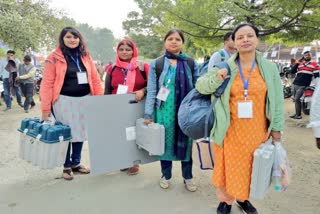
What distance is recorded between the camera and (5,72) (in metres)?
8.20

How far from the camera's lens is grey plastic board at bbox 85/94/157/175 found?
2799 millimetres

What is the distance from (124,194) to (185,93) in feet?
4.12

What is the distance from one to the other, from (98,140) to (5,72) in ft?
22.1

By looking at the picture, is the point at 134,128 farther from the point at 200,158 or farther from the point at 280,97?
the point at 280,97

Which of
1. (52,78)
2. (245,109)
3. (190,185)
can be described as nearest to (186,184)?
(190,185)

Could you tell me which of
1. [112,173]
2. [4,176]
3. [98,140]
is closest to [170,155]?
[98,140]

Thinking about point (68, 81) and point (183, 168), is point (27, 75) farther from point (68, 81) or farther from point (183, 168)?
point (183, 168)

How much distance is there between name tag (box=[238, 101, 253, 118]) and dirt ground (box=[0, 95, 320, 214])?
1.07 m

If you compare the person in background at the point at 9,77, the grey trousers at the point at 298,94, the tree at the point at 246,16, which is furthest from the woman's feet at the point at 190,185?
the person in background at the point at 9,77

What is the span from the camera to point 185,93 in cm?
285

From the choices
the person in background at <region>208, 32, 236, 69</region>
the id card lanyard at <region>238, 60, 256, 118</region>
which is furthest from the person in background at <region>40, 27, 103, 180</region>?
the id card lanyard at <region>238, 60, 256, 118</region>

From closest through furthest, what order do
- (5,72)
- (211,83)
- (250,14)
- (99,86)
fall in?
(211,83) → (99,86) → (250,14) → (5,72)

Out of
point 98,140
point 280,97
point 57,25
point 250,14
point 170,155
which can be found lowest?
point 170,155

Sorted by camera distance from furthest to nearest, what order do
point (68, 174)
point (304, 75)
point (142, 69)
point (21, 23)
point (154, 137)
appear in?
1. point (21, 23)
2. point (304, 75)
3. point (68, 174)
4. point (142, 69)
5. point (154, 137)
